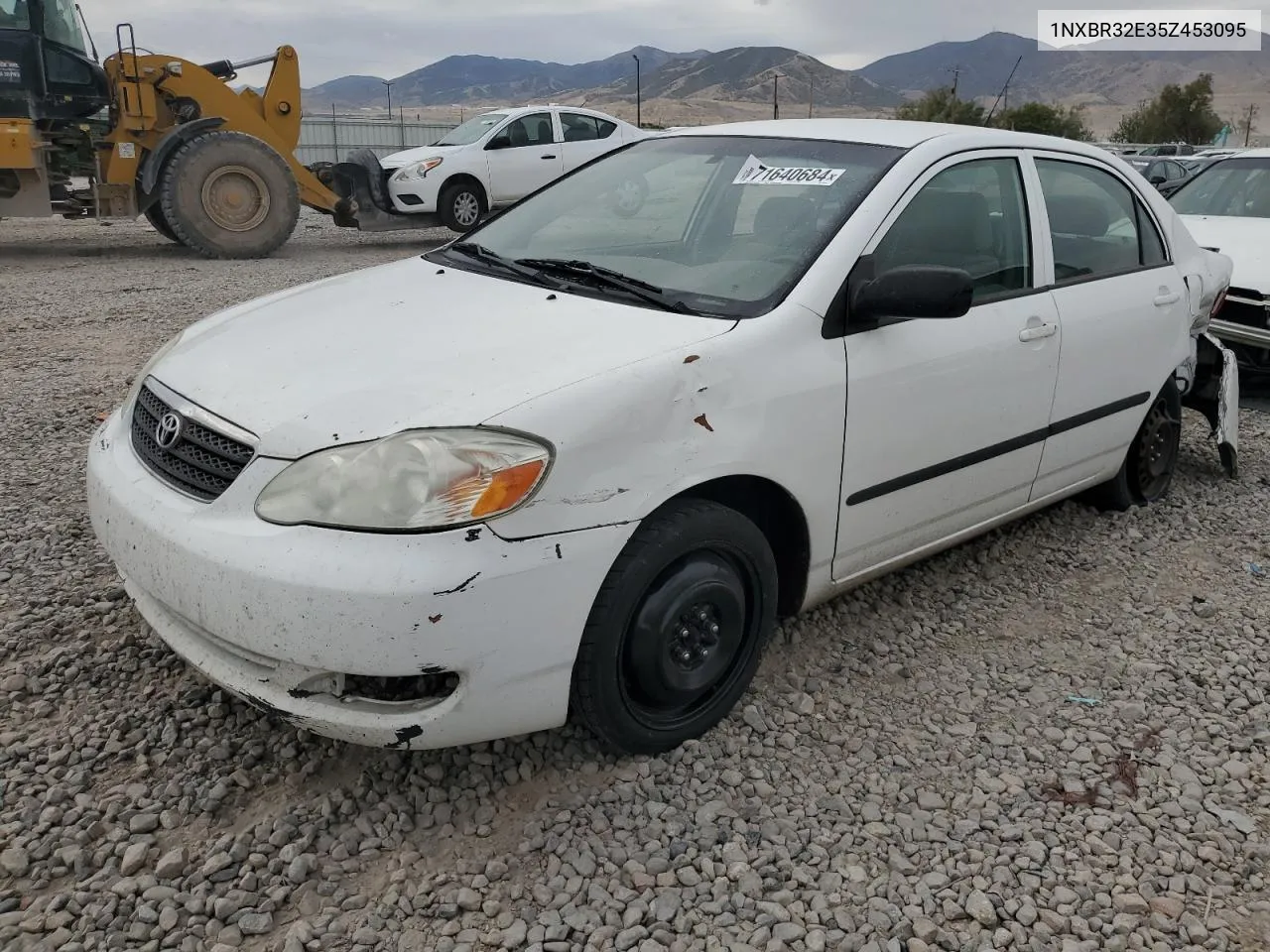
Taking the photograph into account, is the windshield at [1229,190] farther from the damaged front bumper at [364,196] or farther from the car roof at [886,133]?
the damaged front bumper at [364,196]

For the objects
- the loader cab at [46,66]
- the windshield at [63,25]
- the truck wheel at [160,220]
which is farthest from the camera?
the truck wheel at [160,220]

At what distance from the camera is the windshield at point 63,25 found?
1033 cm

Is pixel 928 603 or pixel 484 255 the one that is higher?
pixel 484 255

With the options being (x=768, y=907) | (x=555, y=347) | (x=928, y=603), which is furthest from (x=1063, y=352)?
(x=768, y=907)

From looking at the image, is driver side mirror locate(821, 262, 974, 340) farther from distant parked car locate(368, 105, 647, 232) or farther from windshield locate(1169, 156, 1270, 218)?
distant parked car locate(368, 105, 647, 232)

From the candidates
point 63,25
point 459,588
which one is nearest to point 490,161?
point 63,25

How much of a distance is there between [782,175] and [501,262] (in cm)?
93

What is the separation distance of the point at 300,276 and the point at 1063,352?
880cm

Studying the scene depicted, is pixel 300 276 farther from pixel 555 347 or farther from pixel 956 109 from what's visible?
pixel 956 109

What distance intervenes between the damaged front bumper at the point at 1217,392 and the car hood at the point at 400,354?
3.11m

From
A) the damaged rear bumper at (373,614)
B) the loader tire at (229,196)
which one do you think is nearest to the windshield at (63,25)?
the loader tire at (229,196)

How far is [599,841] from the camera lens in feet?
7.83

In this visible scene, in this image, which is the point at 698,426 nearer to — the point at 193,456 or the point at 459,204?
the point at 193,456

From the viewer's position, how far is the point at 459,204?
13.2 metres
